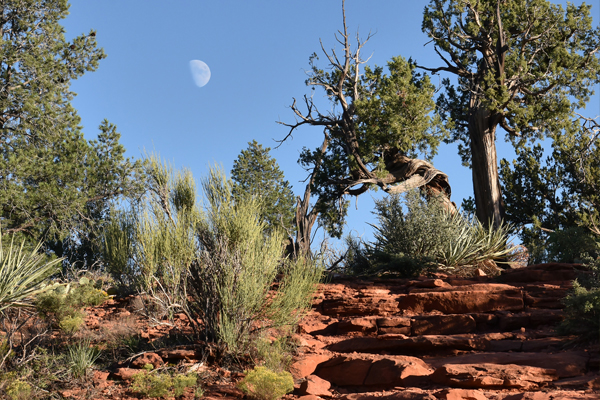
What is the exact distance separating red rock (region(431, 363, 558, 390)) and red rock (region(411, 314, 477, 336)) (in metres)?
1.58

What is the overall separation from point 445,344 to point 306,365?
182cm

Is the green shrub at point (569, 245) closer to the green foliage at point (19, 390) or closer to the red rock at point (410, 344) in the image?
the red rock at point (410, 344)

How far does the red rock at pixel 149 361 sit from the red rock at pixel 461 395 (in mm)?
3437

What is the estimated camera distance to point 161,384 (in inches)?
229

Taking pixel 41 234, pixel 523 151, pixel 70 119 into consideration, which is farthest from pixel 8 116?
pixel 523 151

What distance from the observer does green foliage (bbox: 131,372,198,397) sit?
19.1 feet

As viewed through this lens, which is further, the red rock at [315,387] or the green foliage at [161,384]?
the red rock at [315,387]

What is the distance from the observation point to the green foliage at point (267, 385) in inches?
221

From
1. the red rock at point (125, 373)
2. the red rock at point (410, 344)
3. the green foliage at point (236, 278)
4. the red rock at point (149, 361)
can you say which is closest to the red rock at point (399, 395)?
the red rock at point (410, 344)

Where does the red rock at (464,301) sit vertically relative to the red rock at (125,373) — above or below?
above

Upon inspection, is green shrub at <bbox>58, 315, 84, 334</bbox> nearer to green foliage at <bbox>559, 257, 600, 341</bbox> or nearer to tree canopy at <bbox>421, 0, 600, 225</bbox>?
green foliage at <bbox>559, 257, 600, 341</bbox>

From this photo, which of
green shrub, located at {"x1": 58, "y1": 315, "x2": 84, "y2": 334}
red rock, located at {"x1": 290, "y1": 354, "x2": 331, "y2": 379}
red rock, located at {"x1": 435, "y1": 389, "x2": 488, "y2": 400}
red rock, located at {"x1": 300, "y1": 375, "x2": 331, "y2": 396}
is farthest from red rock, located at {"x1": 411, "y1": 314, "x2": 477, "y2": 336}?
green shrub, located at {"x1": 58, "y1": 315, "x2": 84, "y2": 334}

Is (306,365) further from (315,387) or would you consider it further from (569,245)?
(569,245)

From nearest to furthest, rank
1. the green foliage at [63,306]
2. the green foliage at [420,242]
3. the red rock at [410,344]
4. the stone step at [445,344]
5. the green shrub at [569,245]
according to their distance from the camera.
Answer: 1. the stone step at [445,344]
2. the red rock at [410,344]
3. the green foliage at [63,306]
4. the green foliage at [420,242]
5. the green shrub at [569,245]
